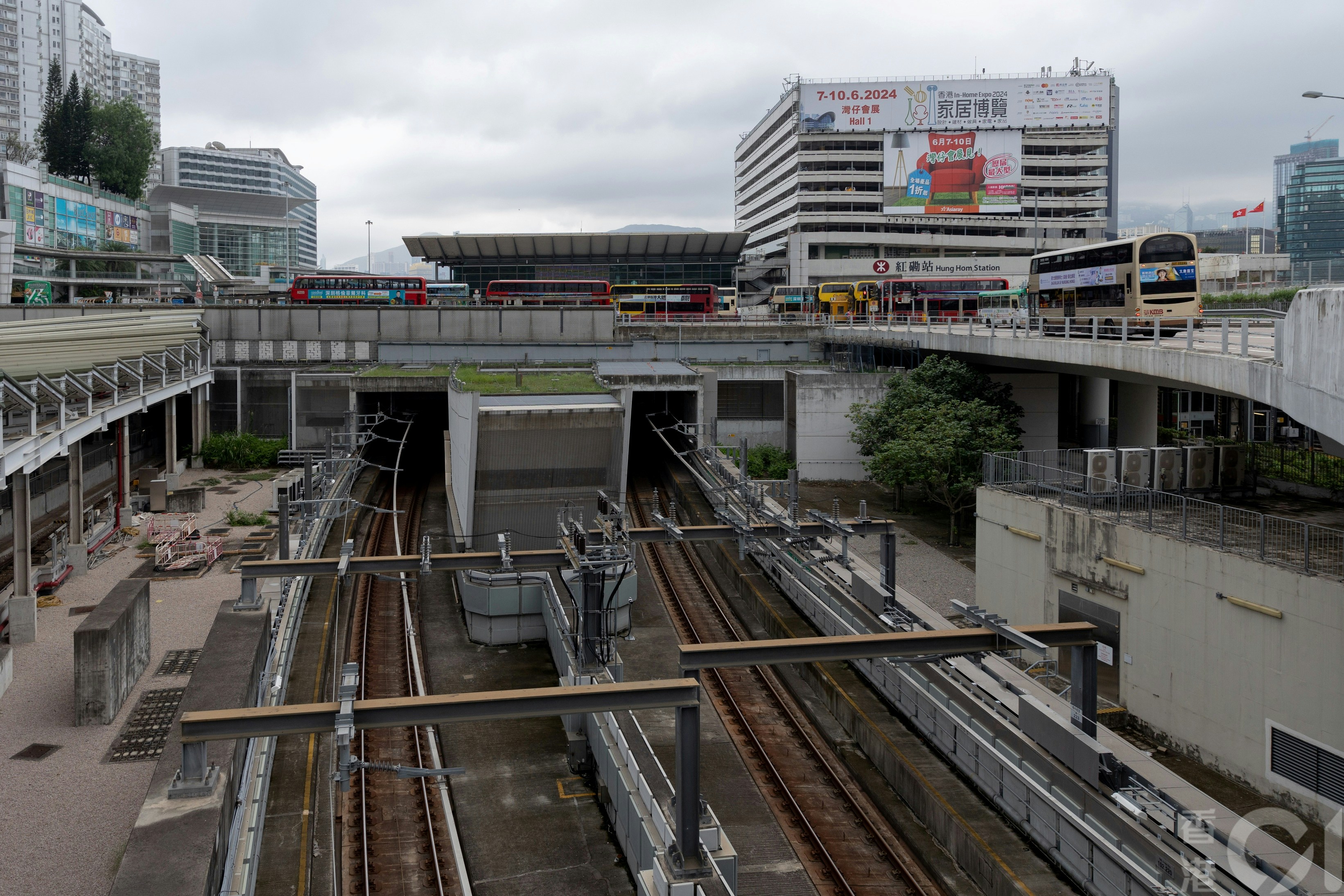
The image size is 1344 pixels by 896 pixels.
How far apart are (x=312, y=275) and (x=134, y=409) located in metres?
27.1

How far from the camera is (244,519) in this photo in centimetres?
3128

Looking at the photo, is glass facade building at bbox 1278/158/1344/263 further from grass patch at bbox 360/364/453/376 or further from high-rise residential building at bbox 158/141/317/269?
high-rise residential building at bbox 158/141/317/269

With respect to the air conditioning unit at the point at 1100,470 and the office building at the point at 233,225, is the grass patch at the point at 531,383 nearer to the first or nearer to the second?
the air conditioning unit at the point at 1100,470

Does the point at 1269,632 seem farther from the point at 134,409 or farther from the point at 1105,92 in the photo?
the point at 1105,92

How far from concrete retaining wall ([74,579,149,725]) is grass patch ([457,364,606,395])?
33.7 feet

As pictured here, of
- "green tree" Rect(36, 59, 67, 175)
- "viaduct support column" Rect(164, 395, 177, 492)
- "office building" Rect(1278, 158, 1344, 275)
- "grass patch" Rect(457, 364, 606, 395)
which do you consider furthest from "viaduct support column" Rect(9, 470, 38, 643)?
"green tree" Rect(36, 59, 67, 175)

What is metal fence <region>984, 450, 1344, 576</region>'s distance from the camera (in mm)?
16578

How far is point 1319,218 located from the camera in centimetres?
6444

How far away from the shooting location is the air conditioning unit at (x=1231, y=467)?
2359cm

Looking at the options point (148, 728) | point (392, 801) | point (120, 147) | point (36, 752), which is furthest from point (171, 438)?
point (120, 147)

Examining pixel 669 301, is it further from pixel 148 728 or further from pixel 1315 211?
pixel 148 728

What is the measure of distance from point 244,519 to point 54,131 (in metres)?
73.3

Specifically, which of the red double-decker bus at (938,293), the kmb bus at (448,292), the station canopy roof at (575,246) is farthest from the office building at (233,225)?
the red double-decker bus at (938,293)

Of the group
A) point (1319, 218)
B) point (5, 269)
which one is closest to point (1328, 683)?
point (1319, 218)
